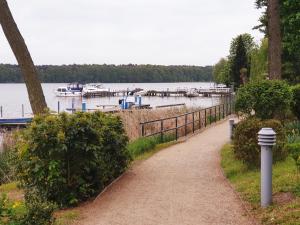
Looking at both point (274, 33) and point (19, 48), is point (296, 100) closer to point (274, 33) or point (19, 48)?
point (274, 33)

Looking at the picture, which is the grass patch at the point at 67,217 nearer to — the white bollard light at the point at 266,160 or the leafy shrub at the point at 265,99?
the white bollard light at the point at 266,160

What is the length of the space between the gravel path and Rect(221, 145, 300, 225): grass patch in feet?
0.75

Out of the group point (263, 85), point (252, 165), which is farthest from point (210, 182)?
point (263, 85)

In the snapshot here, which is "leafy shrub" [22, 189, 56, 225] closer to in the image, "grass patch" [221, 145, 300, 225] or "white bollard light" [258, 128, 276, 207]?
"grass patch" [221, 145, 300, 225]

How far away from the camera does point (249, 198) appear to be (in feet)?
31.7

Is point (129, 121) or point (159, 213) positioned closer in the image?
point (159, 213)

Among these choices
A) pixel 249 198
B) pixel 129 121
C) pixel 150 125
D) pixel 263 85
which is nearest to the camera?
pixel 249 198

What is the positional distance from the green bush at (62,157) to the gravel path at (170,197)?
19.2 inches

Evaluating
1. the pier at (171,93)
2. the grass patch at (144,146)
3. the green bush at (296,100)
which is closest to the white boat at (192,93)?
the pier at (171,93)

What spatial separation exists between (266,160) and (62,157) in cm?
384

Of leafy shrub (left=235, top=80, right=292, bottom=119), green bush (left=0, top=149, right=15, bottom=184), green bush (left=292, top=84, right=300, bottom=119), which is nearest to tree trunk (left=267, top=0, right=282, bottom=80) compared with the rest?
green bush (left=292, top=84, right=300, bottom=119)

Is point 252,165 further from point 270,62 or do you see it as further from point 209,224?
point 270,62

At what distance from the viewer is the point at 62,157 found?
33.8 ft

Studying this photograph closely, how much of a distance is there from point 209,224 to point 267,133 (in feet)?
5.71
